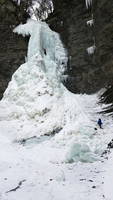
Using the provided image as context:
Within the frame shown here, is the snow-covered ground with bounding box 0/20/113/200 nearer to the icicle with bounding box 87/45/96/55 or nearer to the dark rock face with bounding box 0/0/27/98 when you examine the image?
the dark rock face with bounding box 0/0/27/98

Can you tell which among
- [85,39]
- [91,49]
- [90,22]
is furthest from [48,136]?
[90,22]

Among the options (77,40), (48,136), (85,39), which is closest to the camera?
(48,136)

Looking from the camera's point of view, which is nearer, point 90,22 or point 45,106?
point 45,106

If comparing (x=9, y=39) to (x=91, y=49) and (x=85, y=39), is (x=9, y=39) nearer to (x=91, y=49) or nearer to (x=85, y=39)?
(x=85, y=39)

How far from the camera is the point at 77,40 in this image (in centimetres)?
2920

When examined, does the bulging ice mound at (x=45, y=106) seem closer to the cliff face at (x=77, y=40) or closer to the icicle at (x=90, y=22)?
the cliff face at (x=77, y=40)

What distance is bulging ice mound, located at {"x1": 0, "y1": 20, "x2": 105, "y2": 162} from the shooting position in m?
17.0

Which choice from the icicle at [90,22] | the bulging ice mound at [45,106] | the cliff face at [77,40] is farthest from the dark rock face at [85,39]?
the bulging ice mound at [45,106]

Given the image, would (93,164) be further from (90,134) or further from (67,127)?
(67,127)

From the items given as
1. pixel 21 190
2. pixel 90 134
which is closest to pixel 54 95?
pixel 90 134

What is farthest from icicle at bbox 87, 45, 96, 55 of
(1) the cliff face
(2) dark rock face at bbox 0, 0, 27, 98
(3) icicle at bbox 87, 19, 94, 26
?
(2) dark rock face at bbox 0, 0, 27, 98

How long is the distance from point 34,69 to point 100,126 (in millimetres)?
8270

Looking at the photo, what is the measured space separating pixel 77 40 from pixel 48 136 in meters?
A: 12.9

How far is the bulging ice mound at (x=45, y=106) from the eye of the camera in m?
17.0
